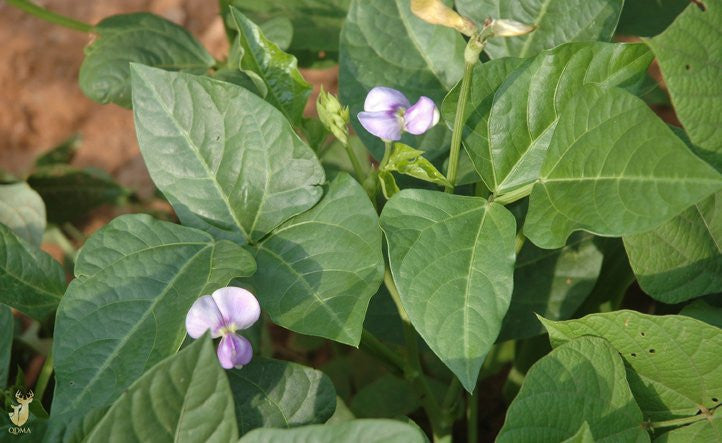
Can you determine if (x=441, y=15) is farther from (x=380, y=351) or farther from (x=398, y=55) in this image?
(x=380, y=351)

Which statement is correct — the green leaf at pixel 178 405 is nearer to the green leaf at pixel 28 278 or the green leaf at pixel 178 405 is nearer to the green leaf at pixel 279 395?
the green leaf at pixel 279 395

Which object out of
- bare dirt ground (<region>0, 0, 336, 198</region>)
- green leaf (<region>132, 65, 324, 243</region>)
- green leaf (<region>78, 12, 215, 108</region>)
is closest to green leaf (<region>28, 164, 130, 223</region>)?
bare dirt ground (<region>0, 0, 336, 198</region>)

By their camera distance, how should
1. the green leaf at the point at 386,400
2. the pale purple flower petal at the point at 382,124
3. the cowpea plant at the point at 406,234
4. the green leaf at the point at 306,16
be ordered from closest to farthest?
1. the cowpea plant at the point at 406,234
2. the pale purple flower petal at the point at 382,124
3. the green leaf at the point at 386,400
4. the green leaf at the point at 306,16

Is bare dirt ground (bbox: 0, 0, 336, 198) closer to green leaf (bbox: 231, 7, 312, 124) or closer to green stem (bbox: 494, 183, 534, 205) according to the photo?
green leaf (bbox: 231, 7, 312, 124)

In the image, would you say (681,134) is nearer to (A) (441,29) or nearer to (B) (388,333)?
(A) (441,29)

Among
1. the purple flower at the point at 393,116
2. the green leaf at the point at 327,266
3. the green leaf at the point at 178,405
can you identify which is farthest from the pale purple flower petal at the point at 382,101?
the green leaf at the point at 178,405

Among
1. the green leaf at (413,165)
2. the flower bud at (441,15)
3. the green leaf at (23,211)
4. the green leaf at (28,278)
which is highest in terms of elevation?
the flower bud at (441,15)
